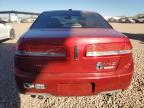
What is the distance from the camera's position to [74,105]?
4078 millimetres

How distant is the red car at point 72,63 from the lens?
3.29 m

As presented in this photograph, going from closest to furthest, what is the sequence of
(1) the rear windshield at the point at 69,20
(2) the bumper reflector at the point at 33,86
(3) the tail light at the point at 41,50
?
1. (3) the tail light at the point at 41,50
2. (2) the bumper reflector at the point at 33,86
3. (1) the rear windshield at the point at 69,20

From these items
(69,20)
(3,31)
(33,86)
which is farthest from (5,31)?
(33,86)

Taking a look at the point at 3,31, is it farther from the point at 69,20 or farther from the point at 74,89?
the point at 74,89

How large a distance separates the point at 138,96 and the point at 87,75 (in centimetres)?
157

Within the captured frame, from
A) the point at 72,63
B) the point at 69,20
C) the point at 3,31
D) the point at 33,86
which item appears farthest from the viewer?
the point at 3,31

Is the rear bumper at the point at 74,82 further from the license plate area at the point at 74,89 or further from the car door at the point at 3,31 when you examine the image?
the car door at the point at 3,31

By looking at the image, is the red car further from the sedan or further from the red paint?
the sedan

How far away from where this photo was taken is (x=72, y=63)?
3289 mm

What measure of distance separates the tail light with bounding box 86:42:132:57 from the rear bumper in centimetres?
30

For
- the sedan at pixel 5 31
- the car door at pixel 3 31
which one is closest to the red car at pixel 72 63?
the sedan at pixel 5 31

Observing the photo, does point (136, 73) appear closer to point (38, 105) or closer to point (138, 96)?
point (138, 96)

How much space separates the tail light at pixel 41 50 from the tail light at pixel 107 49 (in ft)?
1.19

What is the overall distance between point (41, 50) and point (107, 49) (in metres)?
0.90
